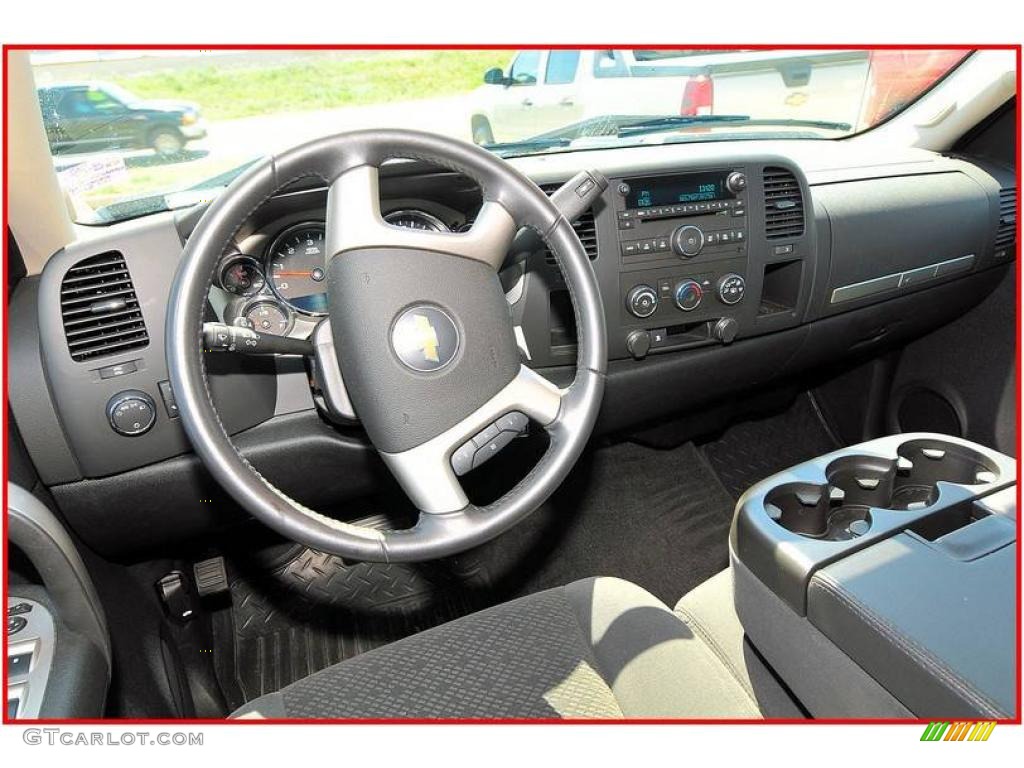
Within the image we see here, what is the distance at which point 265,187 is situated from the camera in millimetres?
1111

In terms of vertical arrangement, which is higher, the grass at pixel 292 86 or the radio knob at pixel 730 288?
the grass at pixel 292 86

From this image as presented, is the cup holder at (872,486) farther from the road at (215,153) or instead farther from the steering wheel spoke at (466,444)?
the road at (215,153)

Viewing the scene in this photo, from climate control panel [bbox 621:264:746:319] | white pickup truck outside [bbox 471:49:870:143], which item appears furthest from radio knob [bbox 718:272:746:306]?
white pickup truck outside [bbox 471:49:870:143]

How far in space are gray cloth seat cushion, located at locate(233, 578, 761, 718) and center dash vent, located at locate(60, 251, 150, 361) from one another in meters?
0.71

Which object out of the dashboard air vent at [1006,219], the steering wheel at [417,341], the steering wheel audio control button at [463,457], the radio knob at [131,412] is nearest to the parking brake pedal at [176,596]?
the radio knob at [131,412]

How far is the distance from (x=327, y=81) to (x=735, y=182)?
36.8 inches

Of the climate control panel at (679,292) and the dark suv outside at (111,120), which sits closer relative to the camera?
the dark suv outside at (111,120)

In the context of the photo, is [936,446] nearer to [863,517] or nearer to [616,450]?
[863,517]

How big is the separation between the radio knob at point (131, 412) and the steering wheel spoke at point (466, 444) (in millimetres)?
549

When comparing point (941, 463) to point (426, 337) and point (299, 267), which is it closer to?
point (426, 337)

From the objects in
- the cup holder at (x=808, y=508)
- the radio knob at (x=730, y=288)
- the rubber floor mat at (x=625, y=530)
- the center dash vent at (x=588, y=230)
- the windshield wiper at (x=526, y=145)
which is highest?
the windshield wiper at (x=526, y=145)

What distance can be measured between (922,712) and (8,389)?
60.3 inches

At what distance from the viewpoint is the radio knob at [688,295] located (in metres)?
1.87

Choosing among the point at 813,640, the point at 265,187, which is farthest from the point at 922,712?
the point at 265,187
